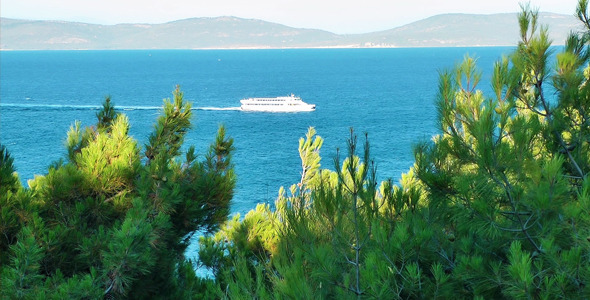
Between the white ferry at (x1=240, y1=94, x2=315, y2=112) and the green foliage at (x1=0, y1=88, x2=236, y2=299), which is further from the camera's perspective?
the white ferry at (x1=240, y1=94, x2=315, y2=112)

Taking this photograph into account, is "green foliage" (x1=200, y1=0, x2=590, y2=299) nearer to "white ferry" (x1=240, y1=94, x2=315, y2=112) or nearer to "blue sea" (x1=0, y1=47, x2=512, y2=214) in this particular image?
"blue sea" (x1=0, y1=47, x2=512, y2=214)

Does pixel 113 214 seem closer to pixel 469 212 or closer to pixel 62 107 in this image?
pixel 469 212

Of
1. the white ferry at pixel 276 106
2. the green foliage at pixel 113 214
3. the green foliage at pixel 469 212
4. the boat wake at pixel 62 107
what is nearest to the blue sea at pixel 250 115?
the boat wake at pixel 62 107

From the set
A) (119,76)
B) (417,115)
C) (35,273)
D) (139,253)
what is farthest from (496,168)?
(119,76)

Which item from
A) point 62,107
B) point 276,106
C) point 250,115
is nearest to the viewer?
point 250,115

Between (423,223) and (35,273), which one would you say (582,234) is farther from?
(35,273)

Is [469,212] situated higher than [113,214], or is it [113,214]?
[469,212]

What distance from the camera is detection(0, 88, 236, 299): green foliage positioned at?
5328 millimetres

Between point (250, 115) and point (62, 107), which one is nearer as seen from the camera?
point (250, 115)

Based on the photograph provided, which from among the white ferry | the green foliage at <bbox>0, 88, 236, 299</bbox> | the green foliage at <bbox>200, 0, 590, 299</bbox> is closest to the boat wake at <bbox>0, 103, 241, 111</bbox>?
the white ferry

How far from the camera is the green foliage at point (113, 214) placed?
533 cm

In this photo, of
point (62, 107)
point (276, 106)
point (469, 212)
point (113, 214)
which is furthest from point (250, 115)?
point (469, 212)

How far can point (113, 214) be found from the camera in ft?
22.6

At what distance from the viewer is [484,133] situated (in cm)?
451
